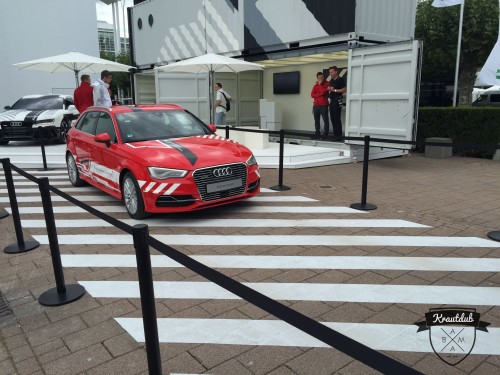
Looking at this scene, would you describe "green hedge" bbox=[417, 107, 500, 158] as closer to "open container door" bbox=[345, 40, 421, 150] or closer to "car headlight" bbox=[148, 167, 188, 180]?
"open container door" bbox=[345, 40, 421, 150]

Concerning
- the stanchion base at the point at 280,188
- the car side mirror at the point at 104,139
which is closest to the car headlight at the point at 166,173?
the car side mirror at the point at 104,139

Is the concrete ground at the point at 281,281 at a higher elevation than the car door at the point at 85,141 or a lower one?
lower

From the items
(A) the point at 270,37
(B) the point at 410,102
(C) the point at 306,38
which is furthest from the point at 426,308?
(A) the point at 270,37

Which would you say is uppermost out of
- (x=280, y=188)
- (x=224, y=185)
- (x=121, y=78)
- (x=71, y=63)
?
(x=121, y=78)

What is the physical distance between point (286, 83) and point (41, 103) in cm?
876

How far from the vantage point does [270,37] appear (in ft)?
40.3

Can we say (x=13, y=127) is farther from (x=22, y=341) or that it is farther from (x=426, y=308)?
(x=426, y=308)

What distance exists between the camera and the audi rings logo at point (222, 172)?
5.89m

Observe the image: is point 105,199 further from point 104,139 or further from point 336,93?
point 336,93

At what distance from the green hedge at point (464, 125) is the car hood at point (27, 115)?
11996 millimetres

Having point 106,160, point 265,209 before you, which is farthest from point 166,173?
point 265,209

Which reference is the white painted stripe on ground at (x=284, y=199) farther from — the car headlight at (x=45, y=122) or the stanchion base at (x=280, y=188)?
the car headlight at (x=45, y=122)

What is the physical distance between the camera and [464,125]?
12.0m

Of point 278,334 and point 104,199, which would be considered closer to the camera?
point 278,334
